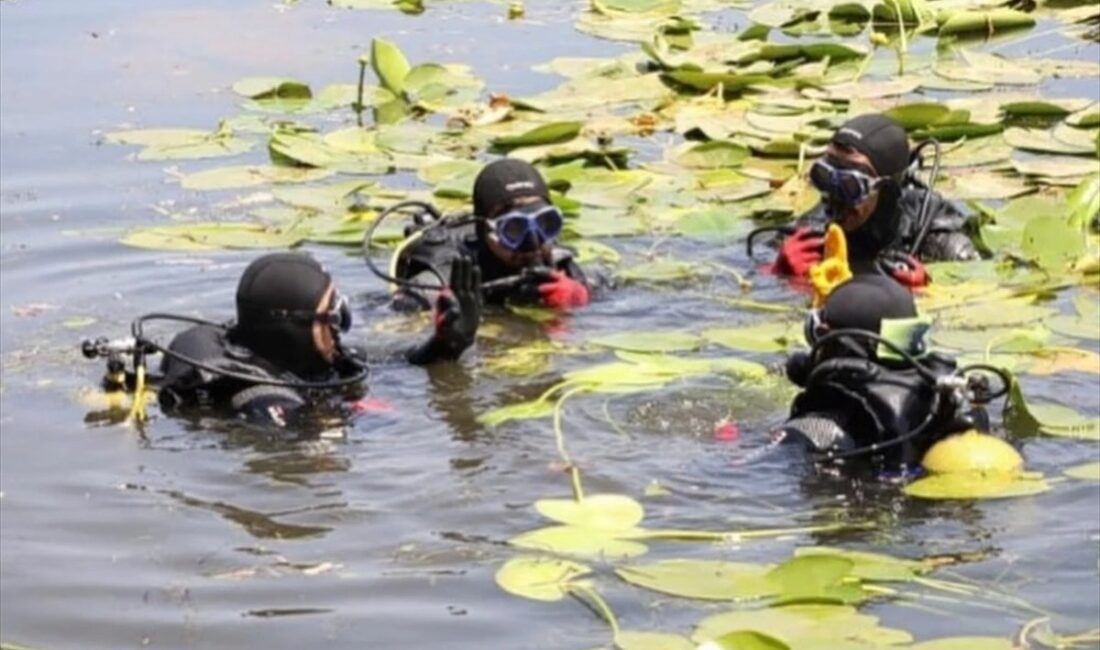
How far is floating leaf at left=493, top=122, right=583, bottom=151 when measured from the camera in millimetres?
10281

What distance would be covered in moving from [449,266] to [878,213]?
5.36 ft

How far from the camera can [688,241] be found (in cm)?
938

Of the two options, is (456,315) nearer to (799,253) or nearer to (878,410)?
(799,253)

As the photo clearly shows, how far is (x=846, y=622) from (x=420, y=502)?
1759 millimetres

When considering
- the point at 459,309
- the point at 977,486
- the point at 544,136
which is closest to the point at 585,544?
the point at 977,486

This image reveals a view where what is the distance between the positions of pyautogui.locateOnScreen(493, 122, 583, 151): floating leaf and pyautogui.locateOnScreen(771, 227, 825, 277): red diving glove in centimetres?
172

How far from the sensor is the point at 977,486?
628 cm

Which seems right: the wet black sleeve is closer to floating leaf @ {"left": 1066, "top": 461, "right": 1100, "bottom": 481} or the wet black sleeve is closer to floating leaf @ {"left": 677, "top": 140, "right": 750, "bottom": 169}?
floating leaf @ {"left": 1066, "top": 461, "right": 1100, "bottom": 481}

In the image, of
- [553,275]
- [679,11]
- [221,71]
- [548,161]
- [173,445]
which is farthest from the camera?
[679,11]

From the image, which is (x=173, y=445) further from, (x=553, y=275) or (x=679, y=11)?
(x=679, y=11)

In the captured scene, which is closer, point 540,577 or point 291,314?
point 540,577

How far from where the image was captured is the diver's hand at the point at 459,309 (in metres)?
7.61

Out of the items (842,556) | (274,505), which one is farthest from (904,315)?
(274,505)

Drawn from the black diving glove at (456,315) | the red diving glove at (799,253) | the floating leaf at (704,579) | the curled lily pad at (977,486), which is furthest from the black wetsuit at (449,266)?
the floating leaf at (704,579)
